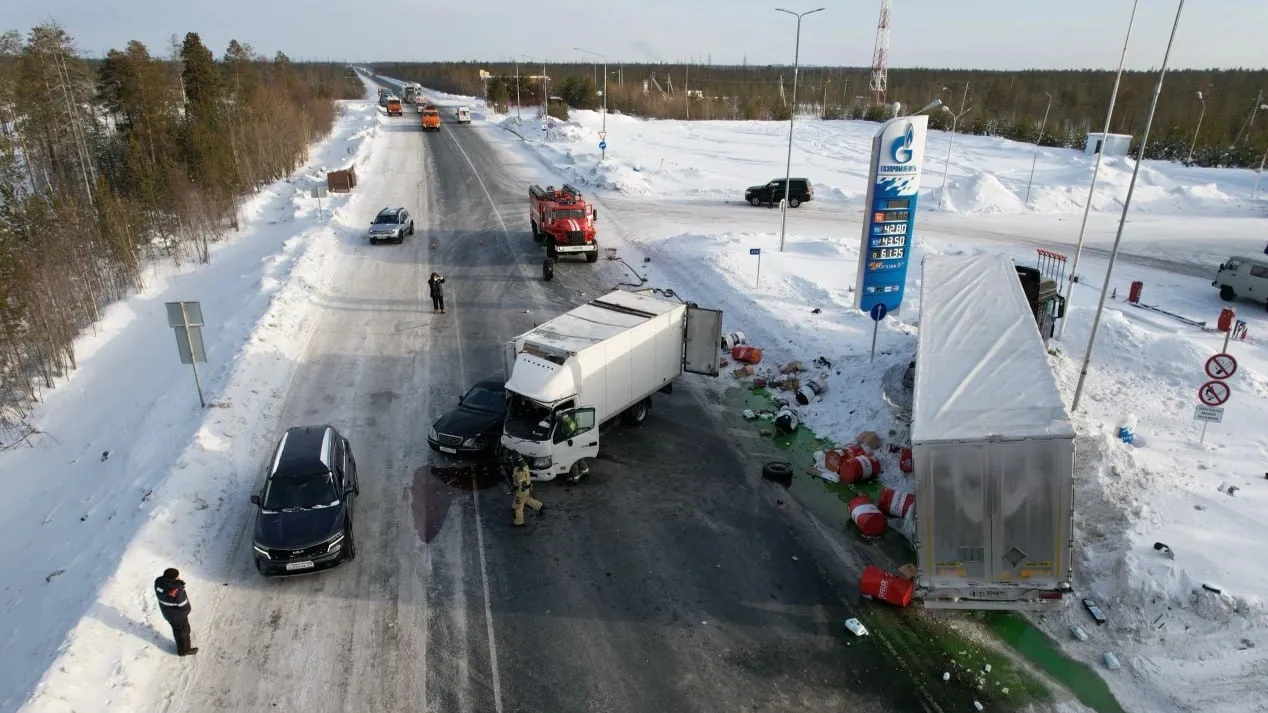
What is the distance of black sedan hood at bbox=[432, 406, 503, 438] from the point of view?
14.3m

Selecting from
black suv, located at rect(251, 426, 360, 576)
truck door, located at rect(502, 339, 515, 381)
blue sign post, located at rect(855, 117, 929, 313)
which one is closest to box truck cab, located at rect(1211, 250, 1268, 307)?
blue sign post, located at rect(855, 117, 929, 313)

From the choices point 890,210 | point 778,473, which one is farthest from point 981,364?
point 890,210

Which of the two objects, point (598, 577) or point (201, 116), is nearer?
point (598, 577)

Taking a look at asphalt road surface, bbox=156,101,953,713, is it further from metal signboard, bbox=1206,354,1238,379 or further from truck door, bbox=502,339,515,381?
metal signboard, bbox=1206,354,1238,379

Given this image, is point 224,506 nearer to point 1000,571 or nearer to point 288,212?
point 1000,571

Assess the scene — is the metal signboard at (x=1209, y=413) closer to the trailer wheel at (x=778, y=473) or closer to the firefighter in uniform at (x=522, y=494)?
the trailer wheel at (x=778, y=473)

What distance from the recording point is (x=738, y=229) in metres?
34.2

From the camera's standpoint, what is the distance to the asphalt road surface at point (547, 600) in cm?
910

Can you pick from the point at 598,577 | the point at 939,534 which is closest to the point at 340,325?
the point at 598,577

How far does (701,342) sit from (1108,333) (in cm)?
1123

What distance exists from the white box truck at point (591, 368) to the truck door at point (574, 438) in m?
0.02

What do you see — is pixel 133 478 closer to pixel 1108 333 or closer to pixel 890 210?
pixel 890 210

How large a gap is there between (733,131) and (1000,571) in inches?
2842

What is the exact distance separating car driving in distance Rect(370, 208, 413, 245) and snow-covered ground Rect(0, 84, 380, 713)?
6.98ft
